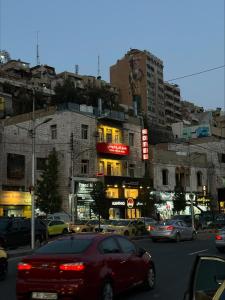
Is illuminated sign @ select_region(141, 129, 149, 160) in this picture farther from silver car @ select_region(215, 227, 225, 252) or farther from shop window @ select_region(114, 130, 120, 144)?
silver car @ select_region(215, 227, 225, 252)

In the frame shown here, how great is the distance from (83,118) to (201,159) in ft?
81.8

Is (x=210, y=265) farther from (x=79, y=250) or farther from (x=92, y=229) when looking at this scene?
(x=92, y=229)

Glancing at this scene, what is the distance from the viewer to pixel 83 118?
54625 mm

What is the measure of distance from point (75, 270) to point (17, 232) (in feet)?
63.4

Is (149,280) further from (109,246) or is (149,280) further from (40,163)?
(40,163)

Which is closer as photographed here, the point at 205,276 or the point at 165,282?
the point at 205,276

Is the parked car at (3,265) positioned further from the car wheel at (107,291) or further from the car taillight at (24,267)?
the car wheel at (107,291)

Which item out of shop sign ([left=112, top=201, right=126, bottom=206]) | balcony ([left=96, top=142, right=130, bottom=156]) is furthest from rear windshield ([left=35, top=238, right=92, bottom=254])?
shop sign ([left=112, top=201, right=126, bottom=206])

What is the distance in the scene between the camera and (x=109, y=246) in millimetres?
10531

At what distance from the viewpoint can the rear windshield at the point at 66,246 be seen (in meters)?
9.80

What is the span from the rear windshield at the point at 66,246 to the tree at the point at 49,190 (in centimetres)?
3807

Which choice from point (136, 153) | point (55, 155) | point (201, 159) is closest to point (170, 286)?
point (55, 155)

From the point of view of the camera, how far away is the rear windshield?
386 inches

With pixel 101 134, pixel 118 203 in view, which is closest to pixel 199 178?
pixel 118 203
